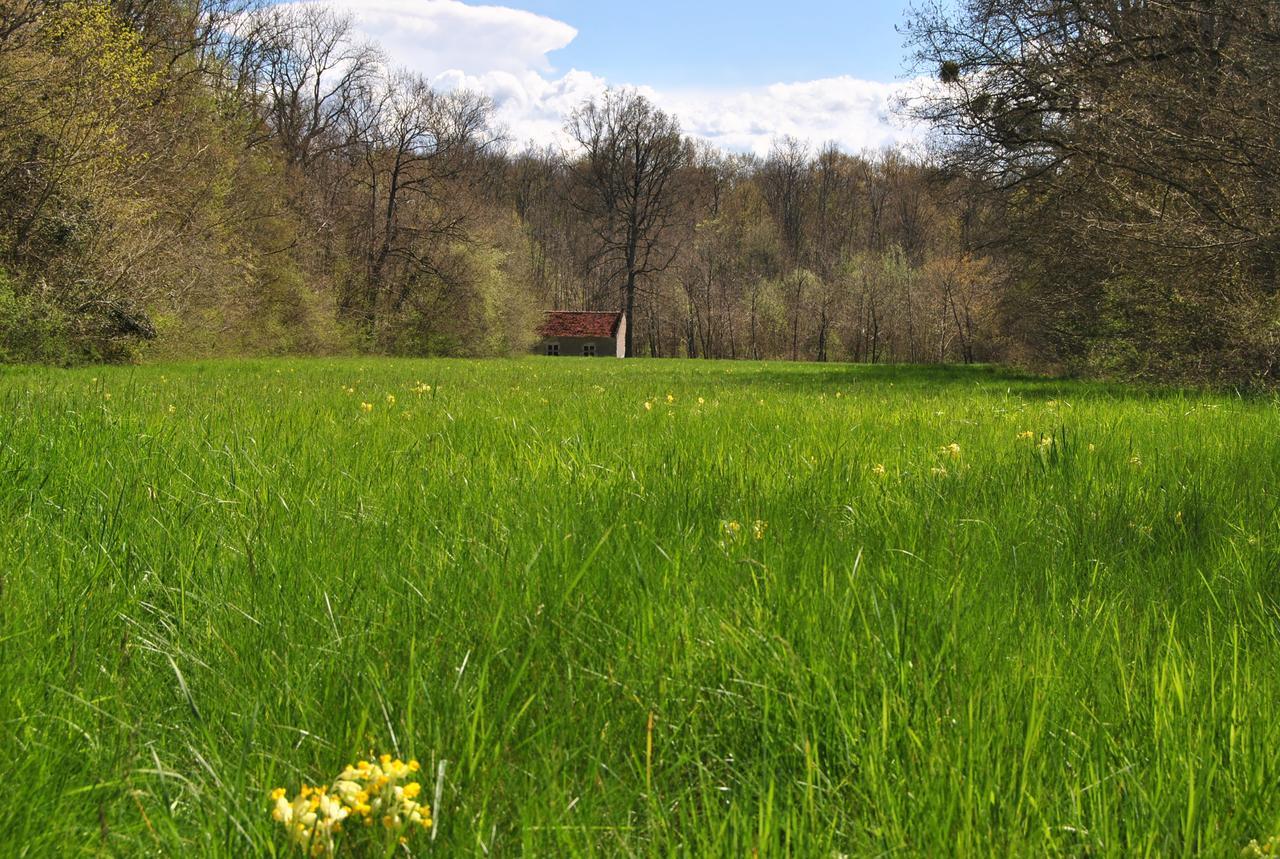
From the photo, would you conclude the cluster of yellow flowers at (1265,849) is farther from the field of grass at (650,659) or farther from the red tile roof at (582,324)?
the red tile roof at (582,324)

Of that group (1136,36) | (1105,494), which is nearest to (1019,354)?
(1136,36)

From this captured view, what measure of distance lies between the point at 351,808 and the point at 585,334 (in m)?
71.1

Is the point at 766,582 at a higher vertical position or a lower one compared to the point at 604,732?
higher

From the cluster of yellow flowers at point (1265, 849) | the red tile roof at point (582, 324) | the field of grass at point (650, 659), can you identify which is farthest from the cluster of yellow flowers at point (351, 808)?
the red tile roof at point (582, 324)

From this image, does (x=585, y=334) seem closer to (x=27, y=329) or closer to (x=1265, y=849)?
(x=27, y=329)

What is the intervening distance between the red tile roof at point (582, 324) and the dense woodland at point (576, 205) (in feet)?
9.40

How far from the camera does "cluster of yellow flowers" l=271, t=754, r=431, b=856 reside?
3.45 ft

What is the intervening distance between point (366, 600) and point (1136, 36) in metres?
19.0

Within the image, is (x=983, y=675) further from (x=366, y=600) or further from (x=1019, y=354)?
(x=1019, y=354)

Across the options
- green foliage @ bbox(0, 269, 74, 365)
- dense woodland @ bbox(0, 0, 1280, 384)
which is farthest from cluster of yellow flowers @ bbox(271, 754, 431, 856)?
green foliage @ bbox(0, 269, 74, 365)

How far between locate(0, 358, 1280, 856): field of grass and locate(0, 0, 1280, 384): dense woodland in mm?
10456

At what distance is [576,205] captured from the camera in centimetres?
6944

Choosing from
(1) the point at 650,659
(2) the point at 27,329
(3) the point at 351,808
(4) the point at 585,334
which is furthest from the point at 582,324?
(3) the point at 351,808

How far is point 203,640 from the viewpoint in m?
1.90
